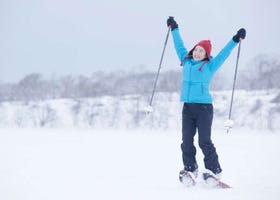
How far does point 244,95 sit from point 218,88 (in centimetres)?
647

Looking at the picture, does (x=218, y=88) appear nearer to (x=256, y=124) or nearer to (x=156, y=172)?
(x=256, y=124)

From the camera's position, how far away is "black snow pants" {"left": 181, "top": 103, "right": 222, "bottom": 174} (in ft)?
14.9

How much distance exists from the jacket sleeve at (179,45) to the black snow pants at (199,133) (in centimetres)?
66

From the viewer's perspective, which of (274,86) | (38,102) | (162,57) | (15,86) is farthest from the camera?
(15,86)

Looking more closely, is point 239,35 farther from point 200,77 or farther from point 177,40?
point 177,40

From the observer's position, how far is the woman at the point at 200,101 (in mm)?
4570

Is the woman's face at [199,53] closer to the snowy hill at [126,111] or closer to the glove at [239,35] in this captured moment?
the glove at [239,35]

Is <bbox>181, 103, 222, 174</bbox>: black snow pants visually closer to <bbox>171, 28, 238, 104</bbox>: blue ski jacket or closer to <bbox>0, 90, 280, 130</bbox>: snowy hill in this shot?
<bbox>171, 28, 238, 104</bbox>: blue ski jacket

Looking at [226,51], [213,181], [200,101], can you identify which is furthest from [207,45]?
[213,181]

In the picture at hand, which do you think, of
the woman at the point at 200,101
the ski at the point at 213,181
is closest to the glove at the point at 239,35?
the woman at the point at 200,101

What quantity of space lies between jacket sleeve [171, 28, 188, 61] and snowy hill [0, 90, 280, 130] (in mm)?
47709

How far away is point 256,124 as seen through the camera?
166 feet

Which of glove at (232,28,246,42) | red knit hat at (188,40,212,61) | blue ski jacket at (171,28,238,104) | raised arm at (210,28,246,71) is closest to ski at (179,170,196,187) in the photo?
blue ski jacket at (171,28,238,104)

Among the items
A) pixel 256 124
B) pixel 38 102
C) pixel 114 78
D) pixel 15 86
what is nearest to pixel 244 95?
pixel 256 124
